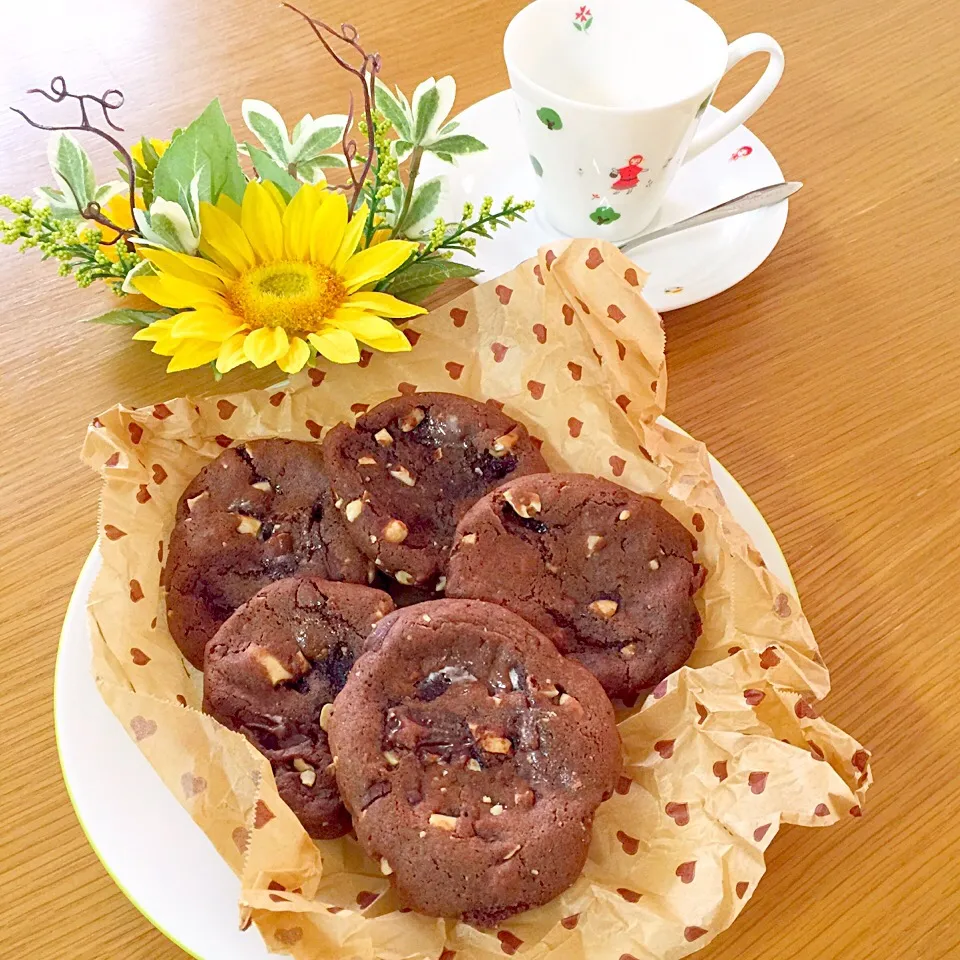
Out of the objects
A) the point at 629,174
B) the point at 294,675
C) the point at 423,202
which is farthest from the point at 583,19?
the point at 294,675

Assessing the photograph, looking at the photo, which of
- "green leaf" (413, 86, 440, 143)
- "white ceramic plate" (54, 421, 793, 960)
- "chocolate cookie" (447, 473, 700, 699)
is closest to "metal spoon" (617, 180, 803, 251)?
"green leaf" (413, 86, 440, 143)

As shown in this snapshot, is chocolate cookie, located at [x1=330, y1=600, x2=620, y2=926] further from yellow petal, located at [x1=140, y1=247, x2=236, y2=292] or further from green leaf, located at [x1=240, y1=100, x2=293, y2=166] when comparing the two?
green leaf, located at [x1=240, y1=100, x2=293, y2=166]

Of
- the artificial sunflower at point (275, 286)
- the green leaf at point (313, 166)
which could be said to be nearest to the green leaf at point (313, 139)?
the green leaf at point (313, 166)

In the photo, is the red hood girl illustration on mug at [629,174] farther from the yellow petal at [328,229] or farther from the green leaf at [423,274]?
the yellow petal at [328,229]

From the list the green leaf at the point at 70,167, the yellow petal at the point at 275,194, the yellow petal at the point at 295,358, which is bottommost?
the yellow petal at the point at 295,358

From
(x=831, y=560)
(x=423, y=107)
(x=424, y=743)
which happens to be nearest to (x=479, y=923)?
(x=424, y=743)

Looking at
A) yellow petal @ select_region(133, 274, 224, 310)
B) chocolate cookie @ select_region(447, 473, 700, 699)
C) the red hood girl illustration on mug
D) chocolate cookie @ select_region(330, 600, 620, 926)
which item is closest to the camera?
chocolate cookie @ select_region(330, 600, 620, 926)

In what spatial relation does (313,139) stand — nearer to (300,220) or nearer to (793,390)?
(300,220)
